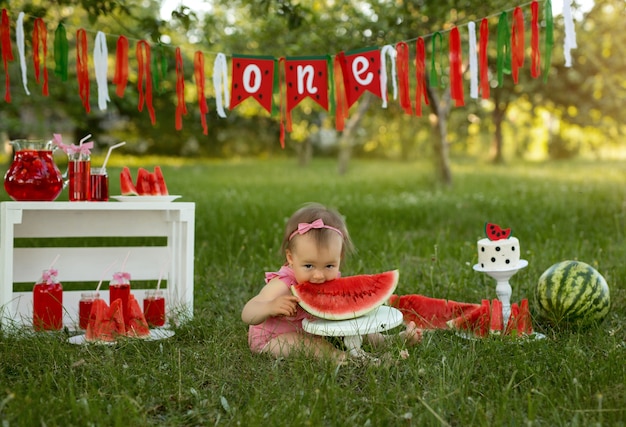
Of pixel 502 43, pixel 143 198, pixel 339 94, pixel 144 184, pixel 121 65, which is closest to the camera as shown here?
pixel 143 198

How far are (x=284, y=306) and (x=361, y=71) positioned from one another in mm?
2205

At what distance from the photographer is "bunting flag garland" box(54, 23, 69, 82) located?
461 cm

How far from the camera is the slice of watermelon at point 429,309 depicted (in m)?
3.80

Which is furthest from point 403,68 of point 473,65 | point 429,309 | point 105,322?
point 105,322

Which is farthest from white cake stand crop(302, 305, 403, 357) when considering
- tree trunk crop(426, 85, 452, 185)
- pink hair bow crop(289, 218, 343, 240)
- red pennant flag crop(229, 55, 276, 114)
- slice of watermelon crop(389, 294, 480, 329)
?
tree trunk crop(426, 85, 452, 185)

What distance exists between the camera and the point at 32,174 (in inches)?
148

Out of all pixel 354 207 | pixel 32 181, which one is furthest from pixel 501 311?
pixel 354 207

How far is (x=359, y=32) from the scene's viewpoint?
8.69m

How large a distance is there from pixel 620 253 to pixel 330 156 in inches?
968

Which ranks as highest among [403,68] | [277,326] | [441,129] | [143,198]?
[441,129]

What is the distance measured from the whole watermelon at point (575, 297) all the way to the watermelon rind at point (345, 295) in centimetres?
89

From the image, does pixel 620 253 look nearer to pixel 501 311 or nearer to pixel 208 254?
pixel 501 311

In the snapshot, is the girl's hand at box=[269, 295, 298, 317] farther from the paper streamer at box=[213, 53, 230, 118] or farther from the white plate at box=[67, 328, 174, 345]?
the paper streamer at box=[213, 53, 230, 118]

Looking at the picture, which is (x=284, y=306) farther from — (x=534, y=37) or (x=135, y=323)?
(x=534, y=37)
